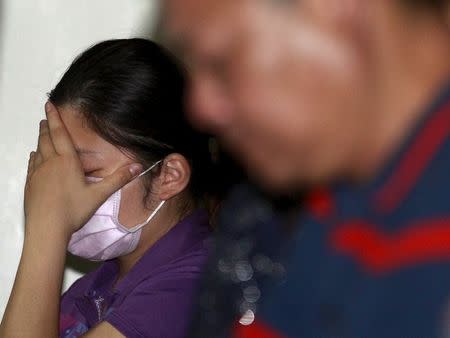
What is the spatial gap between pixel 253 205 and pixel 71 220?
69 centimetres

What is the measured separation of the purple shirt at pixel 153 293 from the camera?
1.39 meters

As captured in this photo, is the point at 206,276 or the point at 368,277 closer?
the point at 368,277

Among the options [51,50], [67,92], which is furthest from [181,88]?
[51,50]

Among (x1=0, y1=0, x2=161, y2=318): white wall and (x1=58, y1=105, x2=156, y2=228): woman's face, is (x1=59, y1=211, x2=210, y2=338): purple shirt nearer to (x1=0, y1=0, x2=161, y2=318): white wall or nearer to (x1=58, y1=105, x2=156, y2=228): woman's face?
(x1=58, y1=105, x2=156, y2=228): woman's face

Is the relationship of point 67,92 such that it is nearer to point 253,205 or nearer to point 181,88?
point 181,88

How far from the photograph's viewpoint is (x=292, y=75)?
609 millimetres

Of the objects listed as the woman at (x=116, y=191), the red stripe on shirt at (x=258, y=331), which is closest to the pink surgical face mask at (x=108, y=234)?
the woman at (x=116, y=191)

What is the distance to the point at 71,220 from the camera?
4.87ft

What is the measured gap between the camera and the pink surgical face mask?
1.51m

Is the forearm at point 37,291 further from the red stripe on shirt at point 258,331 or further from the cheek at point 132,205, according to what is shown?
the red stripe on shirt at point 258,331

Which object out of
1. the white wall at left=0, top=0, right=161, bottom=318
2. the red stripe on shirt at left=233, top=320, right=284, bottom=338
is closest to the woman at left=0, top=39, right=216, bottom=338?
the white wall at left=0, top=0, right=161, bottom=318

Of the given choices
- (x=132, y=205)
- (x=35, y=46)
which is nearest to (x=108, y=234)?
(x=132, y=205)

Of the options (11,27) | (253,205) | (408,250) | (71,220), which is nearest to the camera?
(408,250)

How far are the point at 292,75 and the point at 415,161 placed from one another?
0.33 ft
